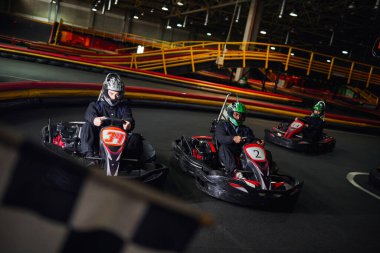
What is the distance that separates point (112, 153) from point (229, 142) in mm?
1636

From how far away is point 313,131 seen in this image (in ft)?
24.7

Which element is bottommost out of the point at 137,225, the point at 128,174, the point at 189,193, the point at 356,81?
the point at 189,193

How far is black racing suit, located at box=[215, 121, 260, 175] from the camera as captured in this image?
4395 mm

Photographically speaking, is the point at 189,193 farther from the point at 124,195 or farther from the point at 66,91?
the point at 66,91

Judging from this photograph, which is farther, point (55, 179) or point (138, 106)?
point (138, 106)

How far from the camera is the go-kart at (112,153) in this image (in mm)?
3432

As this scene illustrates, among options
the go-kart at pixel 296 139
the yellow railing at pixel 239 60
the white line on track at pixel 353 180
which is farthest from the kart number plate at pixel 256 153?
the yellow railing at pixel 239 60

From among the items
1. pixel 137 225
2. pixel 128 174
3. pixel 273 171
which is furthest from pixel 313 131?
pixel 137 225

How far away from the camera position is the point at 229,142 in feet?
14.9

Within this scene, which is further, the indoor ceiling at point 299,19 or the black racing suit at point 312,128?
the indoor ceiling at point 299,19

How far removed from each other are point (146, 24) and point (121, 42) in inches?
334

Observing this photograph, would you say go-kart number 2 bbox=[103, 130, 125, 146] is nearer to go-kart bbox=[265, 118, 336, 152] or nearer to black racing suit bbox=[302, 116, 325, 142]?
go-kart bbox=[265, 118, 336, 152]

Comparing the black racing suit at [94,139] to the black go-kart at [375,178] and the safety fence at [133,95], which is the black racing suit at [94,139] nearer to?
the safety fence at [133,95]

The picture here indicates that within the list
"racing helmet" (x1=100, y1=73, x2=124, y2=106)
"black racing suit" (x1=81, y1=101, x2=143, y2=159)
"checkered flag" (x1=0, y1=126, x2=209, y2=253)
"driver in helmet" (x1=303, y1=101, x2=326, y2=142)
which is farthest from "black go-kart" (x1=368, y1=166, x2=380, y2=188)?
"checkered flag" (x1=0, y1=126, x2=209, y2=253)
